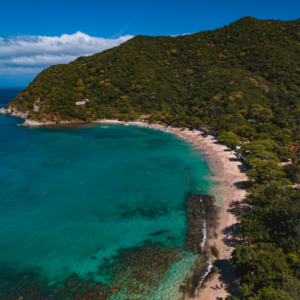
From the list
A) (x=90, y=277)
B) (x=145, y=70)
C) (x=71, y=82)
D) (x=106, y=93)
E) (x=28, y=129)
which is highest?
(x=145, y=70)

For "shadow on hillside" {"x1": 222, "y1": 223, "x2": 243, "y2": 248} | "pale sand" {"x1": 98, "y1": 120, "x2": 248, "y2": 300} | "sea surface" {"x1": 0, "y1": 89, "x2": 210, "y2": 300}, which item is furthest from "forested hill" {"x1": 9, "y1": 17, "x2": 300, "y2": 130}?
"shadow on hillside" {"x1": 222, "y1": 223, "x2": 243, "y2": 248}

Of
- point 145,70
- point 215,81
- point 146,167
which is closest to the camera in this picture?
point 146,167

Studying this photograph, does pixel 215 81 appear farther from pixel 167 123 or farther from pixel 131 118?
pixel 131 118

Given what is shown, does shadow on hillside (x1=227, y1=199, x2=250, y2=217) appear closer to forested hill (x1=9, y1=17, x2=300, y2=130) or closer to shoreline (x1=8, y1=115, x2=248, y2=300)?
shoreline (x1=8, y1=115, x2=248, y2=300)

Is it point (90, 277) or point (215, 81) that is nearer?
point (90, 277)

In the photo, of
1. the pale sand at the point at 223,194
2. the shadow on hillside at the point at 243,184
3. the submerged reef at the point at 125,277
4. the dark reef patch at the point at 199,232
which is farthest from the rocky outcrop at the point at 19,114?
the shadow on hillside at the point at 243,184

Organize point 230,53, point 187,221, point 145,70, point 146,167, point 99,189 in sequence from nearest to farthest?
point 187,221 → point 99,189 → point 146,167 → point 145,70 → point 230,53

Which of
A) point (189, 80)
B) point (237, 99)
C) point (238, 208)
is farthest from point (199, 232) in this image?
point (189, 80)

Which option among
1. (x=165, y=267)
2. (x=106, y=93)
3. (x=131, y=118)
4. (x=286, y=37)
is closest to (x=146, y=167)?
(x=165, y=267)
